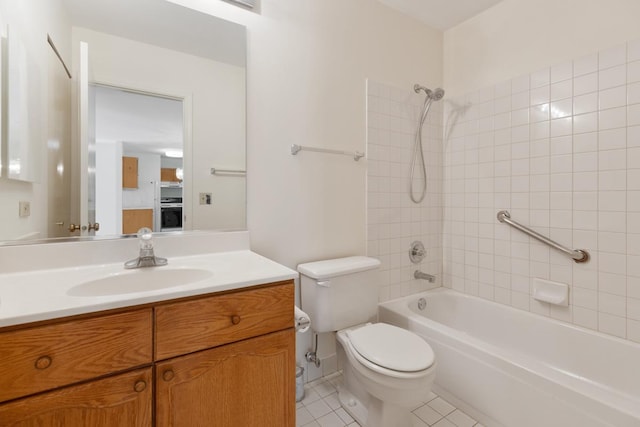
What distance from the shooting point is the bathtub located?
3.75ft

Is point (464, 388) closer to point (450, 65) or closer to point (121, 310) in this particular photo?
point (121, 310)

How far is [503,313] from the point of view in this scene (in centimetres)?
190

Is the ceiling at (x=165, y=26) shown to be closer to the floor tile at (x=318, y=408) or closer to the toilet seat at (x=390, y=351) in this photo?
the toilet seat at (x=390, y=351)

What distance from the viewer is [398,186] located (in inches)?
81.6

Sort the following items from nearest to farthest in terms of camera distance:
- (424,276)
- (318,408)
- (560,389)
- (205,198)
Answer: (560,389) → (205,198) → (318,408) → (424,276)

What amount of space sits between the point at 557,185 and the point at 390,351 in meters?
1.34

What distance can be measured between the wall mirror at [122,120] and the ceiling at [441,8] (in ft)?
3.90

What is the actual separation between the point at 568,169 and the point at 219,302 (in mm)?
1895

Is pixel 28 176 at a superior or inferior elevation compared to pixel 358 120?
inferior

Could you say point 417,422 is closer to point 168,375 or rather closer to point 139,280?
point 168,375

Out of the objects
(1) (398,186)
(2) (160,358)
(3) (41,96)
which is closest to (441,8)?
(1) (398,186)

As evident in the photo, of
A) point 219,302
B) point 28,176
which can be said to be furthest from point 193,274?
point 28,176

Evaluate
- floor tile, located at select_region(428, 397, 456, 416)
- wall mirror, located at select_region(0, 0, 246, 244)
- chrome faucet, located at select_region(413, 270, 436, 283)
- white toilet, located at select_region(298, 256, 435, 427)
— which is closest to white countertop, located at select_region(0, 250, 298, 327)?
wall mirror, located at select_region(0, 0, 246, 244)

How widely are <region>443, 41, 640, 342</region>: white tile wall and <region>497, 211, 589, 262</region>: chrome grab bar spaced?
1.2 inches
